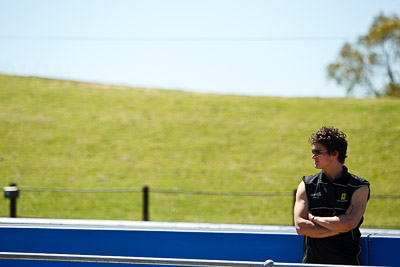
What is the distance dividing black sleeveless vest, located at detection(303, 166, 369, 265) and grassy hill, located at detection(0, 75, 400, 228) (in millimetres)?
9328

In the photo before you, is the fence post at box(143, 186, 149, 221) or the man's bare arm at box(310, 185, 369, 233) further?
the fence post at box(143, 186, 149, 221)

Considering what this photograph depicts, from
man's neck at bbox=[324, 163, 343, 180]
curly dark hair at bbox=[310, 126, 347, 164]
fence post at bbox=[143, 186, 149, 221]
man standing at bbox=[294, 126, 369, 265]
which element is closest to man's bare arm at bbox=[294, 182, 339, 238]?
man standing at bbox=[294, 126, 369, 265]

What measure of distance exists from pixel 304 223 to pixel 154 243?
135 cm

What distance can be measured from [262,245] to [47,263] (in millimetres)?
1721

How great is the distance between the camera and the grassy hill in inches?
555

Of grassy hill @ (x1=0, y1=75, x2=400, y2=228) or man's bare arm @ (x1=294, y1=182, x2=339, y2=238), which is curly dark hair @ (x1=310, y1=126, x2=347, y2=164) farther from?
grassy hill @ (x1=0, y1=75, x2=400, y2=228)

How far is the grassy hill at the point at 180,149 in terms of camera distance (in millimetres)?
14086

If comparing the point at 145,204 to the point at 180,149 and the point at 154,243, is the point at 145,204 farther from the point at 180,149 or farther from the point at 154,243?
the point at 180,149

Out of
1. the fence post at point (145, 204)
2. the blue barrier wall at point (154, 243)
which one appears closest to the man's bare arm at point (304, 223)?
the blue barrier wall at point (154, 243)

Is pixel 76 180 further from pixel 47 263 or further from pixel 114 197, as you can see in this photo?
pixel 47 263

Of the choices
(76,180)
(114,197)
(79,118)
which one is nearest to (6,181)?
(76,180)

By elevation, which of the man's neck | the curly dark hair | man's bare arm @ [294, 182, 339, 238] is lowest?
man's bare arm @ [294, 182, 339, 238]

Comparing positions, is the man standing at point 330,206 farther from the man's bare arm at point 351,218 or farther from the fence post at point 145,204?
the fence post at point 145,204

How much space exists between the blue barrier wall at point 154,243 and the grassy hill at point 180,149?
26.2ft
